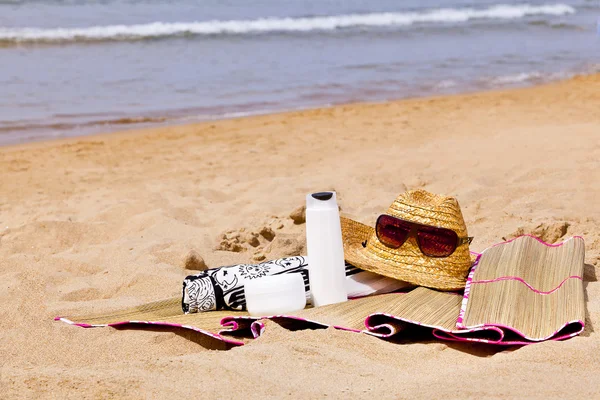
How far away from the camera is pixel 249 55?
13484 millimetres

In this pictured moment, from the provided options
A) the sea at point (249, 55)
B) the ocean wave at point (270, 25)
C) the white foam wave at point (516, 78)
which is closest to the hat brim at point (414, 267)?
the sea at point (249, 55)

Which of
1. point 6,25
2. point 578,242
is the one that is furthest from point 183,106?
point 6,25

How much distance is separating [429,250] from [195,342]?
3.61 ft

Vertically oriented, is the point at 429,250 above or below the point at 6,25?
below

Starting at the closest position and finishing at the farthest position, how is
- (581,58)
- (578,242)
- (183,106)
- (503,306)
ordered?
1. (503,306)
2. (578,242)
3. (183,106)
4. (581,58)

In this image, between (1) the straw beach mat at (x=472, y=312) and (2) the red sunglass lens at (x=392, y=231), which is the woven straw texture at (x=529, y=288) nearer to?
(1) the straw beach mat at (x=472, y=312)

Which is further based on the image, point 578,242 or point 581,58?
point 581,58

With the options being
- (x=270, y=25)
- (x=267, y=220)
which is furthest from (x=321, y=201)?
(x=270, y=25)

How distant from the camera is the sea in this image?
9.44m

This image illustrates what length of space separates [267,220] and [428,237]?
1.78 m

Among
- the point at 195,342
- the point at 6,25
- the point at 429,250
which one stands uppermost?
the point at 6,25

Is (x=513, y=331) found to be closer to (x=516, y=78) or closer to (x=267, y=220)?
(x=267, y=220)

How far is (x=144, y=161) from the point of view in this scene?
7078 mm

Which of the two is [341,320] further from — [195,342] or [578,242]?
[578,242]
